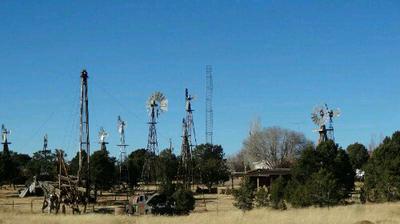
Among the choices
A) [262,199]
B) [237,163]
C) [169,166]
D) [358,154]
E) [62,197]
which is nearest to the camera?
[262,199]

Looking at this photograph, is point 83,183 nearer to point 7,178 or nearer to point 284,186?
point 284,186

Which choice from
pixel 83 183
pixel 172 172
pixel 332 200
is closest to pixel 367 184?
pixel 332 200

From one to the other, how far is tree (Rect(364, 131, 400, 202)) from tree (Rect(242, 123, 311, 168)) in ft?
294

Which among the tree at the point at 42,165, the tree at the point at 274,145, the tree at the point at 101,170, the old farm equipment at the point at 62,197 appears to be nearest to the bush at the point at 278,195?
the old farm equipment at the point at 62,197

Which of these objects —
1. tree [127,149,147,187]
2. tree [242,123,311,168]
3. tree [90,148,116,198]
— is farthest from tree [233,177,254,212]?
tree [242,123,311,168]

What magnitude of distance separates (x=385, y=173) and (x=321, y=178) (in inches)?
197

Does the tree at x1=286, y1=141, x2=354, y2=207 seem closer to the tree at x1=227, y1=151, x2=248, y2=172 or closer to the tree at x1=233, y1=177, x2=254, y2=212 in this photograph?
the tree at x1=233, y1=177, x2=254, y2=212

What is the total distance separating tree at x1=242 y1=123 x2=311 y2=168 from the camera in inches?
5285

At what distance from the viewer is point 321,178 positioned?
38.1 metres

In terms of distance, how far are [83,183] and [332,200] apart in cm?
2909

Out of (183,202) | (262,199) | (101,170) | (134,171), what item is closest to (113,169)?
(101,170)

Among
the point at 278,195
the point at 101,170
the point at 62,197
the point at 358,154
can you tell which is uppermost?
the point at 358,154

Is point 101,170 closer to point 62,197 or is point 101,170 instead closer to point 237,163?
point 62,197

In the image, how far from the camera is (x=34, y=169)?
114m
